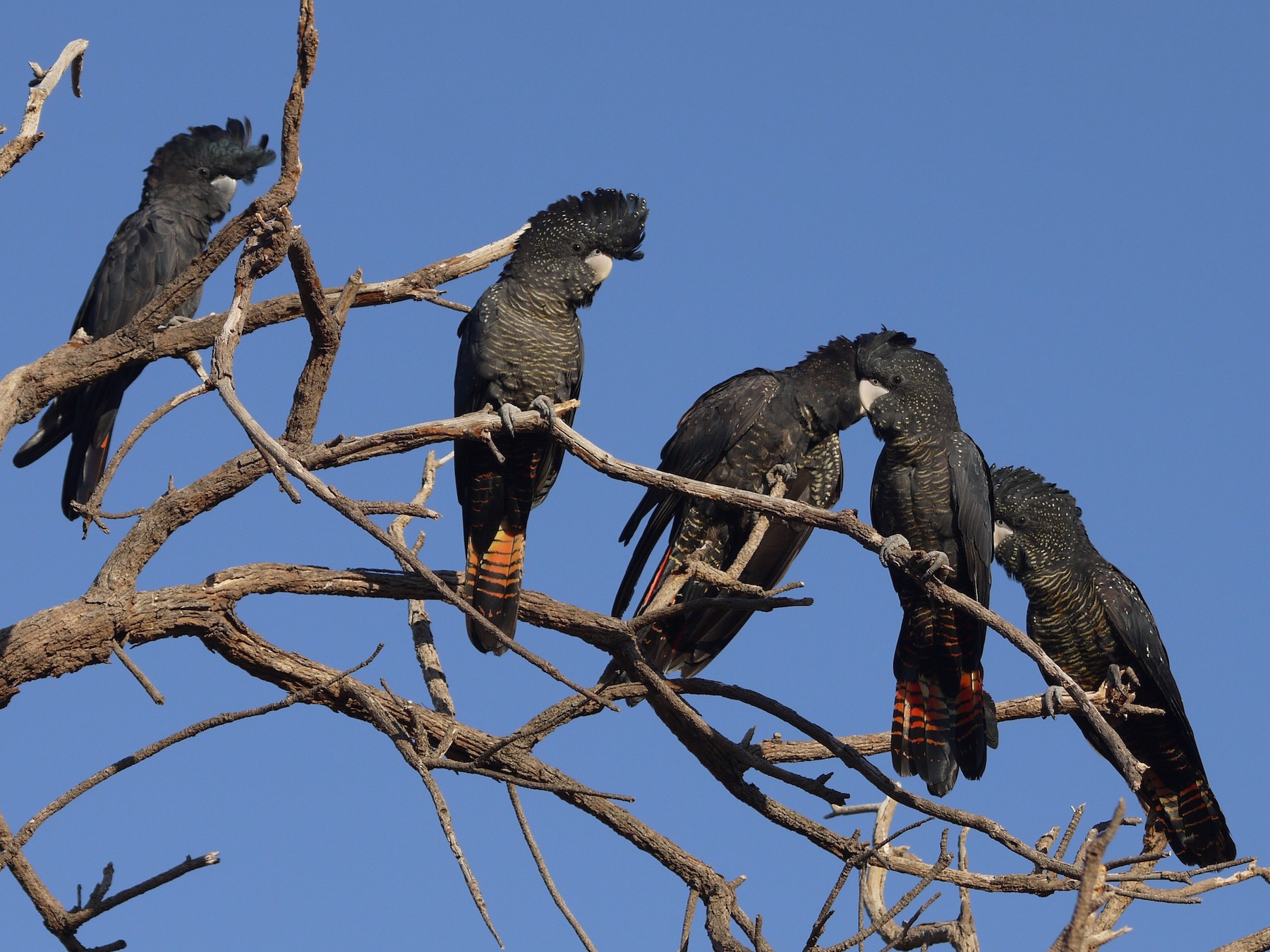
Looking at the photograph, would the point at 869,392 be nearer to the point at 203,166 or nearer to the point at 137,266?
the point at 137,266

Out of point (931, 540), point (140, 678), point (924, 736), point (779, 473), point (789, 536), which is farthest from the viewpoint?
point (789, 536)

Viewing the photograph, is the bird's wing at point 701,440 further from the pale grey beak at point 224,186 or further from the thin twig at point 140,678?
the pale grey beak at point 224,186

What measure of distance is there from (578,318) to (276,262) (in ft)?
5.88

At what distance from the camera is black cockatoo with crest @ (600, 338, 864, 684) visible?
18.3 feet

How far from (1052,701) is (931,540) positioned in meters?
0.97

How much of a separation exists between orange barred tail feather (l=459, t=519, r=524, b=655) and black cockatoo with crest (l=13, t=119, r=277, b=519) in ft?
5.62

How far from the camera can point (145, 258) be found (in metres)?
6.87

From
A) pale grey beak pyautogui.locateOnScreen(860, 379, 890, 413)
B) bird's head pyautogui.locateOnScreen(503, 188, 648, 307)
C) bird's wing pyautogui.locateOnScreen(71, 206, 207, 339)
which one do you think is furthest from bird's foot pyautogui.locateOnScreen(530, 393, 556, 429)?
bird's wing pyautogui.locateOnScreen(71, 206, 207, 339)

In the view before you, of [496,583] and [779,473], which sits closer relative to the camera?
[496,583]

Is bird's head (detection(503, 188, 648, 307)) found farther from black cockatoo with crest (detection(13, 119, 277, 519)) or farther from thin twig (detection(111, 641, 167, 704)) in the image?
thin twig (detection(111, 641, 167, 704))

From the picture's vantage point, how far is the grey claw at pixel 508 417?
4902 mm

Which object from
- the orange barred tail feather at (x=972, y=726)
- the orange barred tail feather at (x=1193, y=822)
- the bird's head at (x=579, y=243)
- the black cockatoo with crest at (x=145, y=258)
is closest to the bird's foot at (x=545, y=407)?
the bird's head at (x=579, y=243)

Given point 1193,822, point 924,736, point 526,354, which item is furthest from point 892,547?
point 1193,822

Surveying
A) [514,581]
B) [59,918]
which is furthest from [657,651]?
[59,918]
